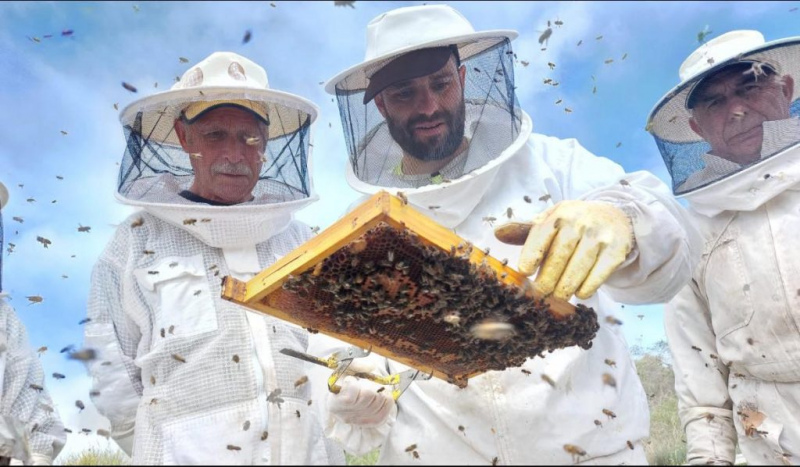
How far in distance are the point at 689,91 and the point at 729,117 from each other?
0.32m

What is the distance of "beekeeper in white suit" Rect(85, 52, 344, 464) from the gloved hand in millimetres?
1647

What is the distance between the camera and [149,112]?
405cm

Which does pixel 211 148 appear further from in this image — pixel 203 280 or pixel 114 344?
pixel 114 344

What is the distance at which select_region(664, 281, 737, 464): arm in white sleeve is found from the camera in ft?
14.1

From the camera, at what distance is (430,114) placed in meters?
3.58

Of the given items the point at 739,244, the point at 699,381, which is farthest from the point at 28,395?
the point at 739,244

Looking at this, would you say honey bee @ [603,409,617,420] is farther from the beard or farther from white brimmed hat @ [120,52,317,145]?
white brimmed hat @ [120,52,317,145]

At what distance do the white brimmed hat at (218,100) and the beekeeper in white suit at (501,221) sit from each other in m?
0.46

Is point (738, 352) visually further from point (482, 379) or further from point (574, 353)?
point (482, 379)

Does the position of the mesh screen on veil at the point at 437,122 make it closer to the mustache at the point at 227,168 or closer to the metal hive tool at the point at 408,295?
the mustache at the point at 227,168

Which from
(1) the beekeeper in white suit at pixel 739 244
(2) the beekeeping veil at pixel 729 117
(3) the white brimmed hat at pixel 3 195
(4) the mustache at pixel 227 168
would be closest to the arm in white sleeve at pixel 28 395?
(3) the white brimmed hat at pixel 3 195

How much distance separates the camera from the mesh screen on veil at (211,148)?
3.96 m

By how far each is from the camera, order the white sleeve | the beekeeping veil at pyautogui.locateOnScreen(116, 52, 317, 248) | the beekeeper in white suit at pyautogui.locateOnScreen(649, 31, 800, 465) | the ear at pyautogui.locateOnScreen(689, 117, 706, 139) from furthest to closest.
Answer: the ear at pyautogui.locateOnScreen(689, 117, 706, 139), the beekeeper in white suit at pyautogui.locateOnScreen(649, 31, 800, 465), the beekeeping veil at pyautogui.locateOnScreen(116, 52, 317, 248), the white sleeve

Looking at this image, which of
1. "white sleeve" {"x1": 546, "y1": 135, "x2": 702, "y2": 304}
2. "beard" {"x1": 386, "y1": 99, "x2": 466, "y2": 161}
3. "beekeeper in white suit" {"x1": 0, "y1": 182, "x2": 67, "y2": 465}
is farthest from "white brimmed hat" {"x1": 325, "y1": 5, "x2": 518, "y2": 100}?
"beekeeper in white suit" {"x1": 0, "y1": 182, "x2": 67, "y2": 465}
